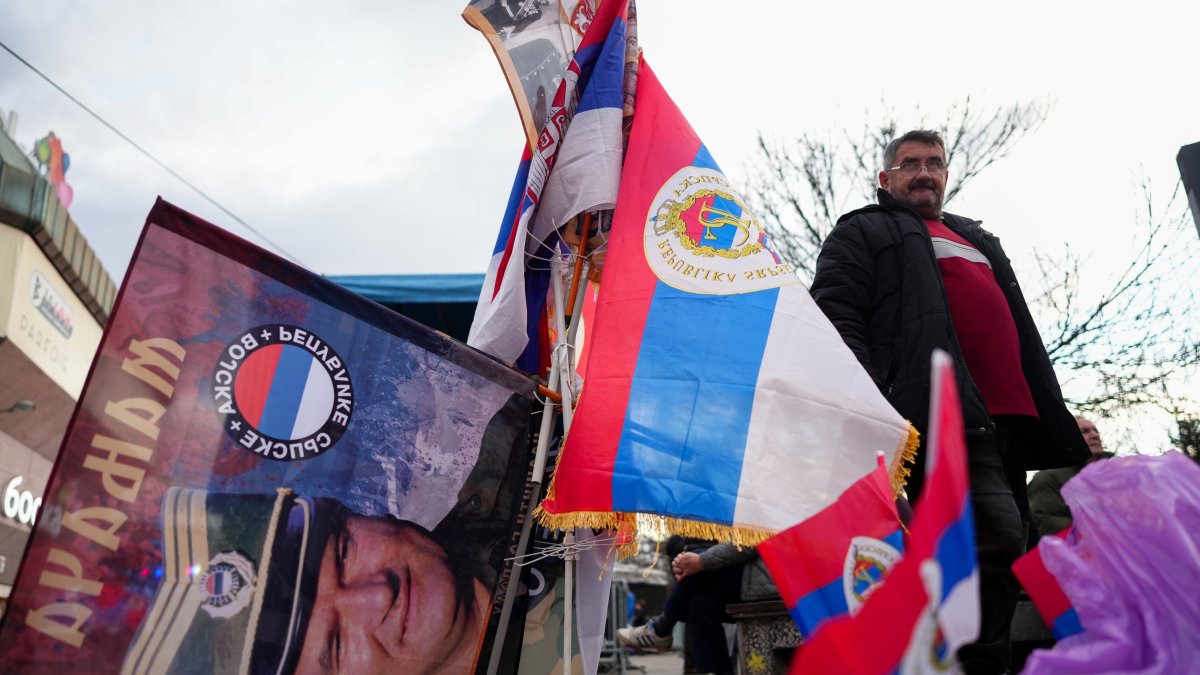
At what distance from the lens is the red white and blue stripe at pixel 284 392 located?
7.85 feet

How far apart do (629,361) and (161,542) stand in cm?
131

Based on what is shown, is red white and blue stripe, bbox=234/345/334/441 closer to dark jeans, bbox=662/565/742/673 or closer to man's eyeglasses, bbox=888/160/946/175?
man's eyeglasses, bbox=888/160/946/175

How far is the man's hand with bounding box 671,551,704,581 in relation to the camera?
202 inches

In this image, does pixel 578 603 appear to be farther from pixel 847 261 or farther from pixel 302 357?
pixel 847 261

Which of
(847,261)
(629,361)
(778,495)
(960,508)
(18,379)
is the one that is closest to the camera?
(960,508)

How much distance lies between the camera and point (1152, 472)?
1943mm

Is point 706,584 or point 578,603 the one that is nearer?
point 578,603

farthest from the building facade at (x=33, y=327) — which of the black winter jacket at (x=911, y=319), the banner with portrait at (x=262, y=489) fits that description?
the black winter jacket at (x=911, y=319)

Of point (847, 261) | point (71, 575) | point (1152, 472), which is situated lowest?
point (71, 575)

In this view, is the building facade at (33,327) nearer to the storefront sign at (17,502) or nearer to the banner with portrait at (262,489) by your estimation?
the storefront sign at (17,502)

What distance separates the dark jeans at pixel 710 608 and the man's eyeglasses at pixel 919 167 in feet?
8.18

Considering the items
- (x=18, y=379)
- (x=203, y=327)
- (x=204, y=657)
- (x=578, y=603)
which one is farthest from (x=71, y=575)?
(x=18, y=379)

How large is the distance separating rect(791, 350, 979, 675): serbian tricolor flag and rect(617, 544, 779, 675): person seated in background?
12.0 feet

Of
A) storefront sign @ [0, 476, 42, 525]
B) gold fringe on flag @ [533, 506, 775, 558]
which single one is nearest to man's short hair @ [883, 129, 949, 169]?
gold fringe on flag @ [533, 506, 775, 558]
